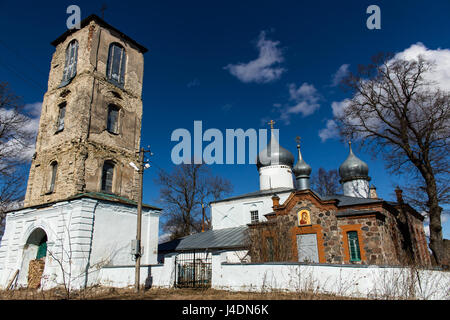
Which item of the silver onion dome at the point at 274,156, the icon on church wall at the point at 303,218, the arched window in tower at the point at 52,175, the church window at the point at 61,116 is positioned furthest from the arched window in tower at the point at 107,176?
the silver onion dome at the point at 274,156

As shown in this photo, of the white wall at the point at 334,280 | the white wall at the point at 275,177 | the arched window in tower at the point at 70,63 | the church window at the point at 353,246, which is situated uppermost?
the arched window in tower at the point at 70,63

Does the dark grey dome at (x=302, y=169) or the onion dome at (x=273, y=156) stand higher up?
the onion dome at (x=273, y=156)

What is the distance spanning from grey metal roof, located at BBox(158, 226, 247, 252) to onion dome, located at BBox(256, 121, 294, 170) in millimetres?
6744

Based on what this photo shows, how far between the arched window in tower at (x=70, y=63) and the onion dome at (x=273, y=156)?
16486 mm

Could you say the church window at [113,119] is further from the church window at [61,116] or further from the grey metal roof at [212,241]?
the grey metal roof at [212,241]

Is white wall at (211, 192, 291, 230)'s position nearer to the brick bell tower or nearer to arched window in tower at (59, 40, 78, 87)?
the brick bell tower

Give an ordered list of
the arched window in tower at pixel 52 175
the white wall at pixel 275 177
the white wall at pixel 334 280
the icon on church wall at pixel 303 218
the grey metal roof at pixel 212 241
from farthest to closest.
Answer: the white wall at pixel 275 177, the grey metal roof at pixel 212 241, the icon on church wall at pixel 303 218, the arched window in tower at pixel 52 175, the white wall at pixel 334 280

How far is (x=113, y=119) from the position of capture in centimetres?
1739

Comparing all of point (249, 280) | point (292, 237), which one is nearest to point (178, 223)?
point (292, 237)

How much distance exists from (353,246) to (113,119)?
15.1 m

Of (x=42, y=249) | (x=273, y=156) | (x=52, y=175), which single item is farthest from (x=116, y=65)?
(x=273, y=156)

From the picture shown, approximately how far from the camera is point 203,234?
23.7 m

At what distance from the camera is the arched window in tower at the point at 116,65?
17.8 m
